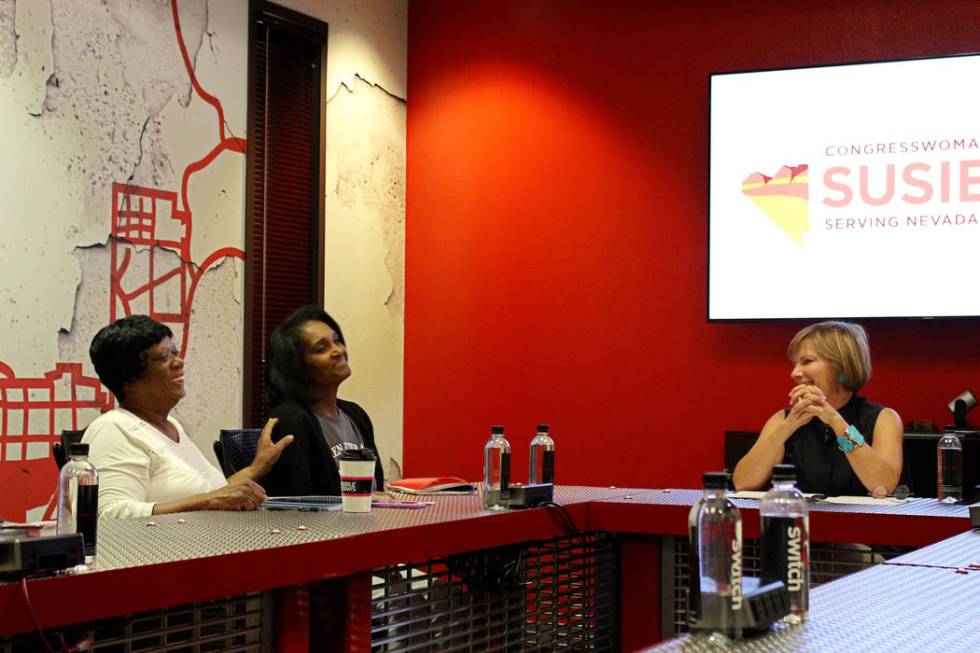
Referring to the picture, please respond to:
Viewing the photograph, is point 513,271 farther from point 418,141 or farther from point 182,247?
point 182,247

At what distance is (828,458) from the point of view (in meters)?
3.44

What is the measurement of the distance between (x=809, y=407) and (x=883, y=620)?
1.94 metres

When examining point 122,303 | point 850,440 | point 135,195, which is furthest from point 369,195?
point 850,440

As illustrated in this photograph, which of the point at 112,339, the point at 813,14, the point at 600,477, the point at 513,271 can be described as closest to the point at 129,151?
the point at 112,339

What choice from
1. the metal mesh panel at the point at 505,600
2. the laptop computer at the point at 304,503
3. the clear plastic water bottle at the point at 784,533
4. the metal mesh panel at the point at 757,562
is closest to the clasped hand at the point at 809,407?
the metal mesh panel at the point at 757,562

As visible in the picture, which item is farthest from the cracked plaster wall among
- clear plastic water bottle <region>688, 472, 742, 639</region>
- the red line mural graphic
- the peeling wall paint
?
clear plastic water bottle <region>688, 472, 742, 639</region>

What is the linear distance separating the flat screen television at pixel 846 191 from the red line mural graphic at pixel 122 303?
2000 millimetres

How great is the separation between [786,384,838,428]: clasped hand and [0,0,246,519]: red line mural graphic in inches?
90.4

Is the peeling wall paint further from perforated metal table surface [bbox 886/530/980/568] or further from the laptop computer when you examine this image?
perforated metal table surface [bbox 886/530/980/568]

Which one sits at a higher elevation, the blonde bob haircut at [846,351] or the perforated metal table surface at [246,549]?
the blonde bob haircut at [846,351]

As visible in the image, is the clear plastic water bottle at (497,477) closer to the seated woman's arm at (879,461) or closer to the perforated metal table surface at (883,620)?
the seated woman's arm at (879,461)

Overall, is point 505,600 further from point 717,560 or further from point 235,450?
point 717,560

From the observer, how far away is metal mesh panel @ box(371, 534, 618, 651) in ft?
7.99

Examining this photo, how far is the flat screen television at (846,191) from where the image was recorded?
458 cm
